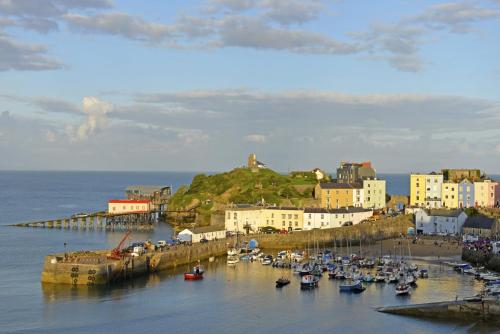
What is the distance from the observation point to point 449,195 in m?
106

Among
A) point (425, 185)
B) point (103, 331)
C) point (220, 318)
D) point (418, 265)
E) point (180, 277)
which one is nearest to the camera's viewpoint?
point (103, 331)

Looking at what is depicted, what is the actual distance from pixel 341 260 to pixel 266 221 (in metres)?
21.7

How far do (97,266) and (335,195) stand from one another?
54550mm

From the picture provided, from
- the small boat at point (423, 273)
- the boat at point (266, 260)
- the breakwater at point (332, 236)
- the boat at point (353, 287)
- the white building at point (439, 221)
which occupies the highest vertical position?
the white building at point (439, 221)

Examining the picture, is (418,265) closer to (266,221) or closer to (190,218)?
(266,221)

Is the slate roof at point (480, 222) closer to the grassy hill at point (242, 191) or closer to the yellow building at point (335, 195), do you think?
the yellow building at point (335, 195)

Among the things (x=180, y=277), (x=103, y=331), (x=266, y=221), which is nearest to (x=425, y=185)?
(x=266, y=221)

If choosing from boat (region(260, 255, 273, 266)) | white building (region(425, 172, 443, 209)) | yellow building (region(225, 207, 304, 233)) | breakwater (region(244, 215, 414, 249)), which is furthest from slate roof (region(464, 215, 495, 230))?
boat (region(260, 255, 273, 266))

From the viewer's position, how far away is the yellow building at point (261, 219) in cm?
8681

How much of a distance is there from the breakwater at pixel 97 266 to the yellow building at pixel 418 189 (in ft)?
174

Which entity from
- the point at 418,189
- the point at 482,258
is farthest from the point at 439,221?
the point at 482,258

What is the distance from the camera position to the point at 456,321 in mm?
43906

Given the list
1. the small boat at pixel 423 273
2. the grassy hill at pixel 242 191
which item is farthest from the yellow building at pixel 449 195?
the small boat at pixel 423 273

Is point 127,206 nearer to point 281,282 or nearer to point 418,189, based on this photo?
point 418,189
